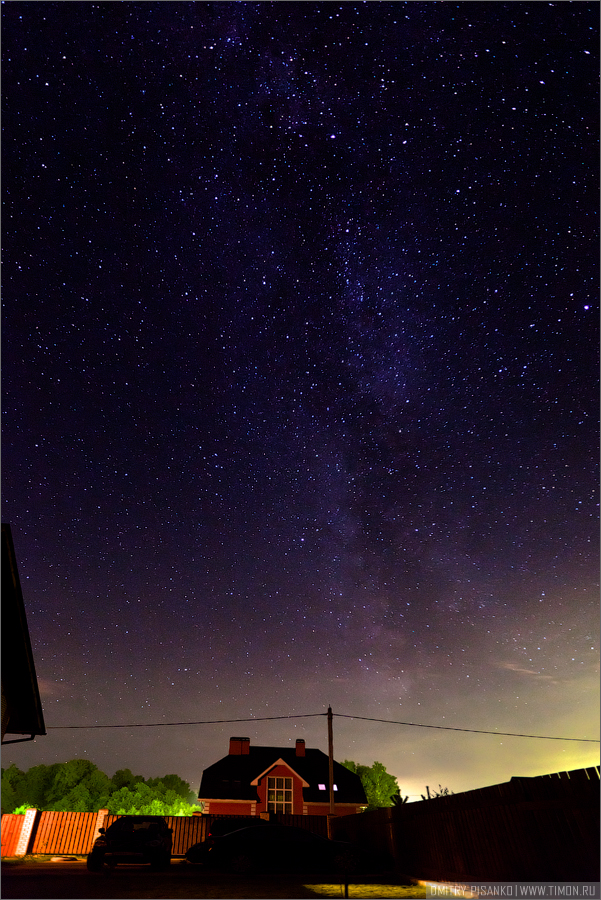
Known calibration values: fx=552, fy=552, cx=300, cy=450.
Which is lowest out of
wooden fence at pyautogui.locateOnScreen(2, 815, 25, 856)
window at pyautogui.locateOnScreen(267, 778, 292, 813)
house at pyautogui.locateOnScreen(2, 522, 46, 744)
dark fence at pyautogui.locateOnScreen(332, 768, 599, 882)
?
dark fence at pyautogui.locateOnScreen(332, 768, 599, 882)

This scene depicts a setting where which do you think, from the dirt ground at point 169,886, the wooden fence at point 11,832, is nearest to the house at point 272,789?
the wooden fence at point 11,832

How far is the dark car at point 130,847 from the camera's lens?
1384 centimetres

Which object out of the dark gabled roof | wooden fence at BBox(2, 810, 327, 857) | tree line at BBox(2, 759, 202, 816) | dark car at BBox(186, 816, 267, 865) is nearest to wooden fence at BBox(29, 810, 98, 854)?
wooden fence at BBox(2, 810, 327, 857)

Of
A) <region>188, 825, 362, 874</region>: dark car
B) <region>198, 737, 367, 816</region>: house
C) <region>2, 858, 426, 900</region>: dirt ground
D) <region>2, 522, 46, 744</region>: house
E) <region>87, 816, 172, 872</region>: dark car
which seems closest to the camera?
<region>2, 858, 426, 900</region>: dirt ground

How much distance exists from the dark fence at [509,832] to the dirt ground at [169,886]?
0.90m

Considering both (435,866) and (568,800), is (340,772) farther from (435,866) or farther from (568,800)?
(568,800)

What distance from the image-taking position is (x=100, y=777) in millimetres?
81000

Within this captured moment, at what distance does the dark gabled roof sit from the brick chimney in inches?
12.5

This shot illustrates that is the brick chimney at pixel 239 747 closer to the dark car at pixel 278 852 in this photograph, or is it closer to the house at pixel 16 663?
the house at pixel 16 663

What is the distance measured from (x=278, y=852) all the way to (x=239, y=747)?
30.6 meters

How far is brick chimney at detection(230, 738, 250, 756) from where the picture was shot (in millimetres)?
41719

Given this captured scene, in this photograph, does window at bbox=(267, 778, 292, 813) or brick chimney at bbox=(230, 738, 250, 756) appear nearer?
→ window at bbox=(267, 778, 292, 813)

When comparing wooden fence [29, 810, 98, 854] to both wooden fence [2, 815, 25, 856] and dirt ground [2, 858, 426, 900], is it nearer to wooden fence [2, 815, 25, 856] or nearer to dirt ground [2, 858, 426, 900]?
wooden fence [2, 815, 25, 856]

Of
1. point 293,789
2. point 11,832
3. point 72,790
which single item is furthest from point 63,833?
point 72,790
